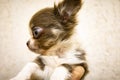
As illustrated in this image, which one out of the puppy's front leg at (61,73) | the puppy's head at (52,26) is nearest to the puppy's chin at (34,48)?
the puppy's head at (52,26)

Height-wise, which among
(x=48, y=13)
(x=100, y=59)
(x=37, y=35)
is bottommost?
(x=100, y=59)

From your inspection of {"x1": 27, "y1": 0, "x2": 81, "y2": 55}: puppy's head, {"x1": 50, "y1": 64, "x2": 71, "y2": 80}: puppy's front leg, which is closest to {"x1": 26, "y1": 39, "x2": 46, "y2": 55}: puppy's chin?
{"x1": 27, "y1": 0, "x2": 81, "y2": 55}: puppy's head

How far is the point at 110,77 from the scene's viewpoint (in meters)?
1.89

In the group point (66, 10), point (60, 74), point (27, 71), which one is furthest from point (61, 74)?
point (66, 10)

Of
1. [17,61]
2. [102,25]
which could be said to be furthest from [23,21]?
[102,25]

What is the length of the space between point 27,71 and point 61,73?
25 cm

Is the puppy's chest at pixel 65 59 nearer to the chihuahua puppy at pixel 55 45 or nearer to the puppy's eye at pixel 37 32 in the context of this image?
the chihuahua puppy at pixel 55 45

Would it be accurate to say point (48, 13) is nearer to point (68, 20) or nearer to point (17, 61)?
point (68, 20)

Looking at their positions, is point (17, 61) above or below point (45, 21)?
below

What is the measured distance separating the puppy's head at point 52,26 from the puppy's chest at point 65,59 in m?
0.06

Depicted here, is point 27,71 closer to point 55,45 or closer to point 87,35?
point 55,45

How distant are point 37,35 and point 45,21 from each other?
0.38ft

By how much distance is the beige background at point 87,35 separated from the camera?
190 cm

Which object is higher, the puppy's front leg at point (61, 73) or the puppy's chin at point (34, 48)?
the puppy's chin at point (34, 48)
